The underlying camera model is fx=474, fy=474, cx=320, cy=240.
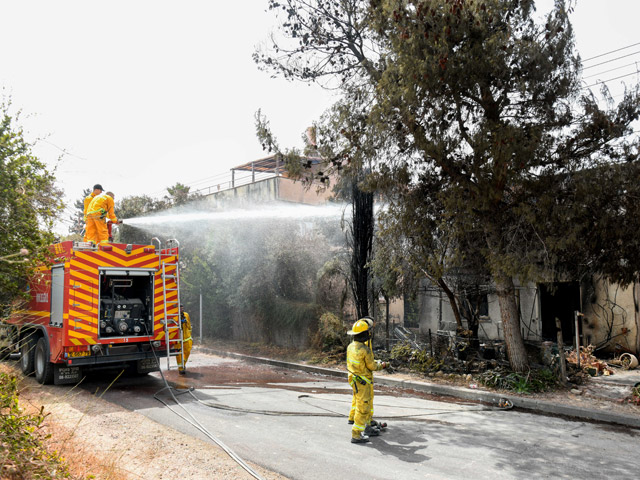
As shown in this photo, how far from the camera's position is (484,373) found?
380 inches

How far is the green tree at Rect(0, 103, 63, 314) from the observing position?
5574 mm

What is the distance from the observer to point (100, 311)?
29.8 feet

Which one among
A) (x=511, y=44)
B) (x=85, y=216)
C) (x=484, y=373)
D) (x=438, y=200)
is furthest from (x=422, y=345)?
(x=85, y=216)

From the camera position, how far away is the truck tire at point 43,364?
8.91 meters

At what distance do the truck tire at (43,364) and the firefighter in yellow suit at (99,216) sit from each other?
2.20 meters

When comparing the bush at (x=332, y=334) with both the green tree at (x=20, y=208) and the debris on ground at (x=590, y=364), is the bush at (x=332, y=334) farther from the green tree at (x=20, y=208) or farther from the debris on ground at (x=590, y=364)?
the green tree at (x=20, y=208)

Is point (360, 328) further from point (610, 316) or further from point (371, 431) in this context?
point (610, 316)

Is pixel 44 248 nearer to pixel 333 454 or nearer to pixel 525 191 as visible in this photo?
pixel 333 454

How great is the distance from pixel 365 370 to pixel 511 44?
5.98m

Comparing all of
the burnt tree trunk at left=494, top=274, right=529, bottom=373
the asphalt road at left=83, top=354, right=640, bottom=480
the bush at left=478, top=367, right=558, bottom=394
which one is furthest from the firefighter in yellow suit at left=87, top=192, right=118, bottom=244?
the bush at left=478, top=367, right=558, bottom=394

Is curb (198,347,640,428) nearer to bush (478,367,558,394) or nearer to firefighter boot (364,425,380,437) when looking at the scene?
bush (478,367,558,394)

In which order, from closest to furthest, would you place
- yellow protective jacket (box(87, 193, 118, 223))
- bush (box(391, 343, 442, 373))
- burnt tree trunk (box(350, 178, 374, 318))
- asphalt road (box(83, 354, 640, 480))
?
asphalt road (box(83, 354, 640, 480)) → yellow protective jacket (box(87, 193, 118, 223)) → bush (box(391, 343, 442, 373)) → burnt tree trunk (box(350, 178, 374, 318))

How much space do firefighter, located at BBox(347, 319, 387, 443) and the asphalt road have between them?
159 millimetres

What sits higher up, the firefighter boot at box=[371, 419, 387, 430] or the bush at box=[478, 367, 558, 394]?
the firefighter boot at box=[371, 419, 387, 430]
